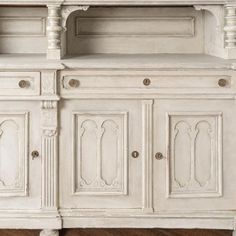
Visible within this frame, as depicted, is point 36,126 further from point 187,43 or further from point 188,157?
point 187,43

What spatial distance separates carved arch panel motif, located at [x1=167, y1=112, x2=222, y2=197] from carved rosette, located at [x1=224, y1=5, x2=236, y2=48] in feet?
1.19

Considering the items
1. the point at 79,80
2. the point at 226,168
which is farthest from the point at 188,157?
the point at 79,80

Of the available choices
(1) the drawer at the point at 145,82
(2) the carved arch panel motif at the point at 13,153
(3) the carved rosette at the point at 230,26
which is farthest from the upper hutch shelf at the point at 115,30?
(2) the carved arch panel motif at the point at 13,153

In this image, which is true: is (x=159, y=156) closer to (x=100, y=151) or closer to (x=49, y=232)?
(x=100, y=151)

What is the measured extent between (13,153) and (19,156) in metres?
0.03

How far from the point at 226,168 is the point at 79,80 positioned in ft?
2.78

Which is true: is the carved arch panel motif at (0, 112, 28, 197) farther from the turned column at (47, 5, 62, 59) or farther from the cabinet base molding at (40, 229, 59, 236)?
the turned column at (47, 5, 62, 59)

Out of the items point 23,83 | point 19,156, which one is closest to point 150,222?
point 19,156

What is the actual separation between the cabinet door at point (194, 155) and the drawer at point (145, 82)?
0.27ft

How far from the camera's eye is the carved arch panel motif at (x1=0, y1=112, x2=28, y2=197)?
2.82 metres

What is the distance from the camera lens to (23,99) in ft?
9.15

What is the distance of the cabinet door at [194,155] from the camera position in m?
2.83

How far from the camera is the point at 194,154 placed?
285 cm

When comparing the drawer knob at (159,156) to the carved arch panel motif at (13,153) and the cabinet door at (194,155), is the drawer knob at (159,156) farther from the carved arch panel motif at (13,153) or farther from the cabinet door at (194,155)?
the carved arch panel motif at (13,153)
